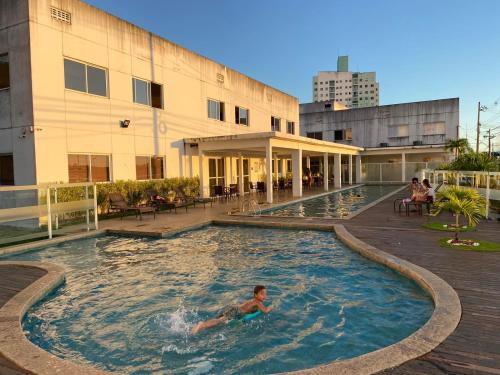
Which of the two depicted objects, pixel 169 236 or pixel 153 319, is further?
pixel 169 236

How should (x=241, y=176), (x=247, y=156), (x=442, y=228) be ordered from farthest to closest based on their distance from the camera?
(x=247, y=156) → (x=241, y=176) → (x=442, y=228)

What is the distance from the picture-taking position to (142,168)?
16.0 m

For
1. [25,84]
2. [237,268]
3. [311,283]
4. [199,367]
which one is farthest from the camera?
[25,84]

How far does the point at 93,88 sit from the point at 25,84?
8.11 feet

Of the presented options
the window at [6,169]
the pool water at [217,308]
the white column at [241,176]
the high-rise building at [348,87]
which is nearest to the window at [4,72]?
the window at [6,169]

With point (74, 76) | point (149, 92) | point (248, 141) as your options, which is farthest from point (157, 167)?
point (74, 76)

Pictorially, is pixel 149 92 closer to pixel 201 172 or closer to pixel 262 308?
pixel 201 172

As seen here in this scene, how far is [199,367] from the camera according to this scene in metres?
3.87

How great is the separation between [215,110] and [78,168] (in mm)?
10356

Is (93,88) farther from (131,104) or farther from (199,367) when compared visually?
(199,367)

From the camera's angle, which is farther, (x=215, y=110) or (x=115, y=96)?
(x=215, y=110)

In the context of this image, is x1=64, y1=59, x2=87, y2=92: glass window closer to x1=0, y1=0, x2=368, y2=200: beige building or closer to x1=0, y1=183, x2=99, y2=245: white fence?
x1=0, y1=0, x2=368, y2=200: beige building

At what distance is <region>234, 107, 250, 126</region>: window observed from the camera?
78.7 feet

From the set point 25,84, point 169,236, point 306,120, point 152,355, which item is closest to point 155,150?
point 25,84
